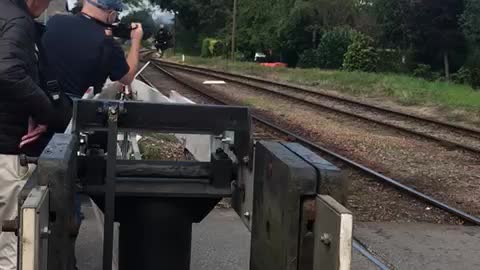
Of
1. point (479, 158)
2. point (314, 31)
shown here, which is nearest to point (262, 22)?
point (314, 31)

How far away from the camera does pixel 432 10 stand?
54.6m

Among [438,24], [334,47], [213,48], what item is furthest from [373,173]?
[213,48]

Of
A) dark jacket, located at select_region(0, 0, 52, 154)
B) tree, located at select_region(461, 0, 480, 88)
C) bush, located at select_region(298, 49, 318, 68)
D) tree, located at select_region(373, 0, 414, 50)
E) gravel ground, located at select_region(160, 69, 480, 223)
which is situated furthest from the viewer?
bush, located at select_region(298, 49, 318, 68)

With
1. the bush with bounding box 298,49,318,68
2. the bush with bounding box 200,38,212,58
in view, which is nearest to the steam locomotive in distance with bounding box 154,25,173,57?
the bush with bounding box 298,49,318,68

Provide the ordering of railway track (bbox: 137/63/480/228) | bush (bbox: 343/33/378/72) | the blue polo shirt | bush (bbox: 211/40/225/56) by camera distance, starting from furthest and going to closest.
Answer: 1. bush (bbox: 211/40/225/56)
2. bush (bbox: 343/33/378/72)
3. railway track (bbox: 137/63/480/228)
4. the blue polo shirt

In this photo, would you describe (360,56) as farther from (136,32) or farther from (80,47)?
(80,47)

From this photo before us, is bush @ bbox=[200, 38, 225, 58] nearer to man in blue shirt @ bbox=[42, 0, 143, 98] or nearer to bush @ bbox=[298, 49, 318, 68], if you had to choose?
bush @ bbox=[298, 49, 318, 68]

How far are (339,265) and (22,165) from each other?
1.58 m

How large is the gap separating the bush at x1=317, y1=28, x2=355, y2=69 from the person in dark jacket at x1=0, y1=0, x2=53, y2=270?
5153cm

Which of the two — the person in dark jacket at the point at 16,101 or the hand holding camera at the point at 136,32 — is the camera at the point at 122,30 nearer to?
the hand holding camera at the point at 136,32

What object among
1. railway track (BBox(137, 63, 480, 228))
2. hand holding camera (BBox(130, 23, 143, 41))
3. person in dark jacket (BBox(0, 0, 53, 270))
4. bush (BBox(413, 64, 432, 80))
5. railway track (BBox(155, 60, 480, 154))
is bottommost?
bush (BBox(413, 64, 432, 80))

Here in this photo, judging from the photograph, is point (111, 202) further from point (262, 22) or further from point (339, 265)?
point (262, 22)

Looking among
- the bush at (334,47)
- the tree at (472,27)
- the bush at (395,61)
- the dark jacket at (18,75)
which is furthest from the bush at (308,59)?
the dark jacket at (18,75)

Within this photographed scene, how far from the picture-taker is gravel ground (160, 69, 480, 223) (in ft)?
25.6
